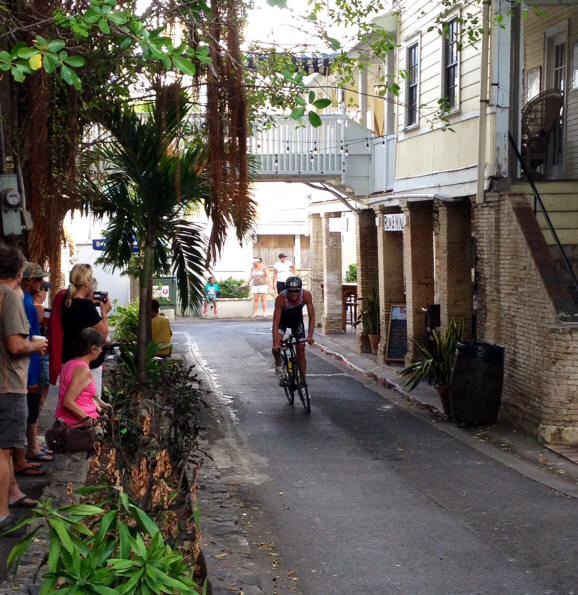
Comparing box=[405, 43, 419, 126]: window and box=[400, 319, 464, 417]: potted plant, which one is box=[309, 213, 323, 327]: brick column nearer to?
box=[405, 43, 419, 126]: window

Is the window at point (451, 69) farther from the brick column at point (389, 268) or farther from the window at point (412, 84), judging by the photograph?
the brick column at point (389, 268)

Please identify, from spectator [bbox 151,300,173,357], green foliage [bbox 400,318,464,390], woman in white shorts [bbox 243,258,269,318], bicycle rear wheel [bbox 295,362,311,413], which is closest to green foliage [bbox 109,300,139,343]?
spectator [bbox 151,300,173,357]

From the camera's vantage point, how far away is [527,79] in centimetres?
2125

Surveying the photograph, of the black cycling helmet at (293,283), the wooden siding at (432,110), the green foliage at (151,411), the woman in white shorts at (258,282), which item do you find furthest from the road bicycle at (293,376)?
the woman in white shorts at (258,282)

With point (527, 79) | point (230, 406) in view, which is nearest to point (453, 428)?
point (230, 406)

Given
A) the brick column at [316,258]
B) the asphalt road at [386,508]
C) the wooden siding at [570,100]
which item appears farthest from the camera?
the brick column at [316,258]

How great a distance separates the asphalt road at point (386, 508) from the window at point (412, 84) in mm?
6976

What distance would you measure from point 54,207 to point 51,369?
1738 mm

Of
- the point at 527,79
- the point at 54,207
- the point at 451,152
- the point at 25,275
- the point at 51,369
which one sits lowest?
the point at 51,369

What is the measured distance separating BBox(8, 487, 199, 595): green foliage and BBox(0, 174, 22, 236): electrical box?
4.78 m

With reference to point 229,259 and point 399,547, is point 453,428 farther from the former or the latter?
point 229,259

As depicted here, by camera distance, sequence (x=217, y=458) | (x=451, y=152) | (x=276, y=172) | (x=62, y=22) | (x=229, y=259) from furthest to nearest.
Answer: (x=229, y=259), (x=276, y=172), (x=451, y=152), (x=217, y=458), (x=62, y=22)

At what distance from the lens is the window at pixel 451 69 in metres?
17.3

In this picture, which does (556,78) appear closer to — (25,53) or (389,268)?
(389,268)
